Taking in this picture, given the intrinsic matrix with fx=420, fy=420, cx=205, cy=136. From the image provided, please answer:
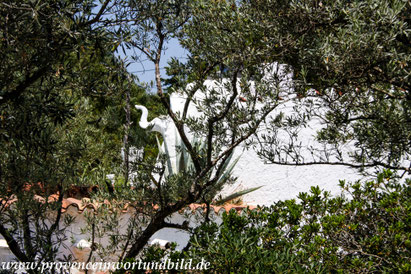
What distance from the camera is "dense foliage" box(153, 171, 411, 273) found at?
3010 mm

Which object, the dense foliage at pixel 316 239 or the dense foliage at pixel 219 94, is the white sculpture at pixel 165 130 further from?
the dense foliage at pixel 316 239

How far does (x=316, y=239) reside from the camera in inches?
134

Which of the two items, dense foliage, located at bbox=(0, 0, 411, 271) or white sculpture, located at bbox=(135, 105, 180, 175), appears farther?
white sculpture, located at bbox=(135, 105, 180, 175)

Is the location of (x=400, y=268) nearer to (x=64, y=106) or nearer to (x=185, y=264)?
(x=185, y=264)

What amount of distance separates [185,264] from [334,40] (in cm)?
201

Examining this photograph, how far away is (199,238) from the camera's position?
3463 mm

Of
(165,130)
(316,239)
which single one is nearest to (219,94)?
(316,239)

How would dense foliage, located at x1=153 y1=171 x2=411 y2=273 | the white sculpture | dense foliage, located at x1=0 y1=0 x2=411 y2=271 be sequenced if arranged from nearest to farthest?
1. dense foliage, located at x1=0 y1=0 x2=411 y2=271
2. dense foliage, located at x1=153 y1=171 x2=411 y2=273
3. the white sculpture

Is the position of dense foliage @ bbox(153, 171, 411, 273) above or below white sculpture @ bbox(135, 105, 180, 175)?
below

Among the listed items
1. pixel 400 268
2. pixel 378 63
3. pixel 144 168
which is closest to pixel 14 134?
pixel 144 168

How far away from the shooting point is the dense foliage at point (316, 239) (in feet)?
9.87

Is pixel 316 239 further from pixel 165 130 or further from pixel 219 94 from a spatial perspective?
pixel 165 130

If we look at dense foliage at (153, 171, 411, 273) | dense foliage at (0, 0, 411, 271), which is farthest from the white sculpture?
dense foliage at (153, 171, 411, 273)

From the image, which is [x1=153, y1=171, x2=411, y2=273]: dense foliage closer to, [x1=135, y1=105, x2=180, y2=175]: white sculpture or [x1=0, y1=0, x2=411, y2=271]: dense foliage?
[x1=0, y1=0, x2=411, y2=271]: dense foliage
